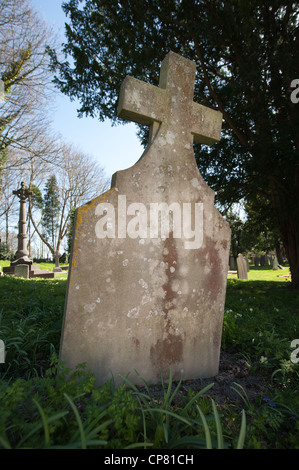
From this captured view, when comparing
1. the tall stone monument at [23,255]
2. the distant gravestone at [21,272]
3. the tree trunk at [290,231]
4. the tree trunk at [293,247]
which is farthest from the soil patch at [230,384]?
the tall stone monument at [23,255]

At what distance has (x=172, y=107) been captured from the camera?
2734mm

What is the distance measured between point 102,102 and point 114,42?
1.57 metres

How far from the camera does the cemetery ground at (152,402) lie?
1383 millimetres

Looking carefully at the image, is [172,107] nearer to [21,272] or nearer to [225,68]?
[225,68]

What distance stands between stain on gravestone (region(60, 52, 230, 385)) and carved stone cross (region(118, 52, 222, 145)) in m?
0.01

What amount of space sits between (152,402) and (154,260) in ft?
3.67

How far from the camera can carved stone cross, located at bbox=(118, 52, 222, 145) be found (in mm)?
2537

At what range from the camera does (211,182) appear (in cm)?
821

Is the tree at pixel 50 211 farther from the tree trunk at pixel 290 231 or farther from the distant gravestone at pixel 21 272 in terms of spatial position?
the tree trunk at pixel 290 231

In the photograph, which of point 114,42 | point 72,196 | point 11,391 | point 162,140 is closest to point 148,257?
point 162,140

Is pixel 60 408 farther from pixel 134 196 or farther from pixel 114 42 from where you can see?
pixel 114 42

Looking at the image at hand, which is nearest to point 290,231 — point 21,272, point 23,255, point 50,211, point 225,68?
point 225,68

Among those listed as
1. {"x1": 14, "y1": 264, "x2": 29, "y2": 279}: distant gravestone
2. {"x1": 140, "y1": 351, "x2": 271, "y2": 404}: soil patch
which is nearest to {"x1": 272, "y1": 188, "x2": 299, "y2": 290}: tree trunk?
{"x1": 140, "y1": 351, "x2": 271, "y2": 404}: soil patch

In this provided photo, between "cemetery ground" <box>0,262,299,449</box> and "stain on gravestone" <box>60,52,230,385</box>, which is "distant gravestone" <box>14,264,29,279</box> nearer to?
"cemetery ground" <box>0,262,299,449</box>
